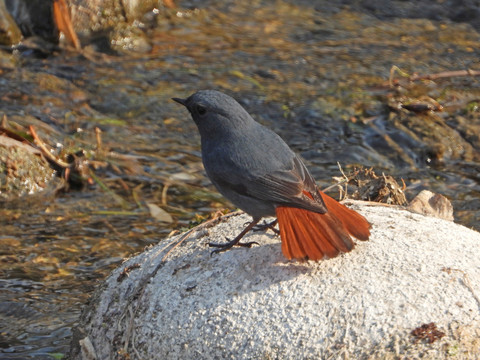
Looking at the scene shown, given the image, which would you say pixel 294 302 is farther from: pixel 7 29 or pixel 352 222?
pixel 7 29

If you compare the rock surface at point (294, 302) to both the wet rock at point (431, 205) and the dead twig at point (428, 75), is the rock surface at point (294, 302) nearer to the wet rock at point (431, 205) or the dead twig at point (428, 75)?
the wet rock at point (431, 205)

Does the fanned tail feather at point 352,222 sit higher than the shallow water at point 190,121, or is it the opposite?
the fanned tail feather at point 352,222

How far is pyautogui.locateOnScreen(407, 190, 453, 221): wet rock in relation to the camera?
434cm

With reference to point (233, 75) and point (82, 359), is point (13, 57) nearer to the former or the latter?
point (233, 75)

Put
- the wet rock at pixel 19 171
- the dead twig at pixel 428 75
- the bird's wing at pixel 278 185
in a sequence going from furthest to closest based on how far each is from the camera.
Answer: the dead twig at pixel 428 75, the wet rock at pixel 19 171, the bird's wing at pixel 278 185

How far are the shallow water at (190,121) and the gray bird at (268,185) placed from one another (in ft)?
4.59

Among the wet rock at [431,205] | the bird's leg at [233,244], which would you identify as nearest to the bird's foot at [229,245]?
the bird's leg at [233,244]

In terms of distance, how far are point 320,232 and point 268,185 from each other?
42 centimetres

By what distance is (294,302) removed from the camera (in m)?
3.16

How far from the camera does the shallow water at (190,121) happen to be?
5180 millimetres

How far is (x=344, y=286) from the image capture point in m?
3.19

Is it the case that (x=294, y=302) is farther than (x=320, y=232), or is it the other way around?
(x=320, y=232)

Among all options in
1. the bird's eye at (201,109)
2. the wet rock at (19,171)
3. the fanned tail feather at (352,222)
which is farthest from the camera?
the wet rock at (19,171)

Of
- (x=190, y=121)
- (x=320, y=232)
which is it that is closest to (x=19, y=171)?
(x=190, y=121)
